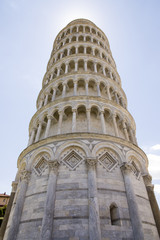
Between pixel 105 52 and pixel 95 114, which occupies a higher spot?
pixel 105 52

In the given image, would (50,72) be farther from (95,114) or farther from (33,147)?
(33,147)

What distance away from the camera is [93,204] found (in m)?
8.66

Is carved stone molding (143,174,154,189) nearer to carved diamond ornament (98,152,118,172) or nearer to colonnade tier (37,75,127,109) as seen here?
carved diamond ornament (98,152,118,172)

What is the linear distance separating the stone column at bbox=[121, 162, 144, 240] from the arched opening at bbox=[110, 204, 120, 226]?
762mm

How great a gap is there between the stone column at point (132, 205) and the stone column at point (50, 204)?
427 centimetres

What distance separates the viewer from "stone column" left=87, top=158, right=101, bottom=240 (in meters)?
7.83

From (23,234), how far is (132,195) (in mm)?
6395

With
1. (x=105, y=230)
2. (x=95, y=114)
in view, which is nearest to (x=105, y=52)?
(x=95, y=114)

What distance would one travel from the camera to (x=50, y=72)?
20.7m

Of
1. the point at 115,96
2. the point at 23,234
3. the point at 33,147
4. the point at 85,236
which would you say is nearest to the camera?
the point at 85,236

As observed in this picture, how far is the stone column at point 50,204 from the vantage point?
8.07 metres

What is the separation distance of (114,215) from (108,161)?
331 cm

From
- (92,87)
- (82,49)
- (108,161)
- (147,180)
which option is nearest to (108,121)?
(108,161)

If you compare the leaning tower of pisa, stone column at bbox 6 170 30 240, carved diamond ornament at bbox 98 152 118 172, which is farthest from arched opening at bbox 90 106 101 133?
stone column at bbox 6 170 30 240
